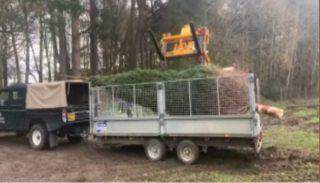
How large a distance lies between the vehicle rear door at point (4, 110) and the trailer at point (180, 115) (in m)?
3.59

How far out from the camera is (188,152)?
9.72m

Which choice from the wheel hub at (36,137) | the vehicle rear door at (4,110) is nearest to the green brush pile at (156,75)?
the wheel hub at (36,137)

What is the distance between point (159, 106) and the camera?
33.3ft

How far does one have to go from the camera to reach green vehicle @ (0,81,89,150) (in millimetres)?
12500

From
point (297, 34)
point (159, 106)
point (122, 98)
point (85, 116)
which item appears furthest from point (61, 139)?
point (297, 34)

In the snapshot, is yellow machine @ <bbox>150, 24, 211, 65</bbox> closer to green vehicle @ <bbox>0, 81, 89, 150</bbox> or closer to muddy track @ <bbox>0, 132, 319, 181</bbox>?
muddy track @ <bbox>0, 132, 319, 181</bbox>

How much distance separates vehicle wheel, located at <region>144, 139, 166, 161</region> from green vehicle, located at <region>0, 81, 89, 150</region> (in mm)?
3192

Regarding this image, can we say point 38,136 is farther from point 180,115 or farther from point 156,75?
point 180,115

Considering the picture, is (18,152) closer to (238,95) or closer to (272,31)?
(238,95)

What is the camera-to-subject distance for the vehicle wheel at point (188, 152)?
9.57m

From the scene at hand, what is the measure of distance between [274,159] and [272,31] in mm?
22141

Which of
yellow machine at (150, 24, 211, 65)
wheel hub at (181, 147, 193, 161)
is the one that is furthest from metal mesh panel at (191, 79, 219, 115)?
yellow machine at (150, 24, 211, 65)

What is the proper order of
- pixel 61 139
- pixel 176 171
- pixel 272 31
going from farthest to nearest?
pixel 272 31 < pixel 61 139 < pixel 176 171

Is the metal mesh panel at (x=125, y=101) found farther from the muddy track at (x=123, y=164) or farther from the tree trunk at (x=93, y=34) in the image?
the tree trunk at (x=93, y=34)
